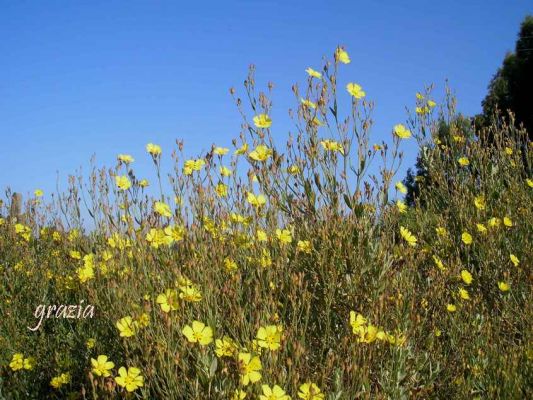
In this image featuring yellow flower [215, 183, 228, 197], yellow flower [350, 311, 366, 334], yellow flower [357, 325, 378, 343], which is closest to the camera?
yellow flower [357, 325, 378, 343]

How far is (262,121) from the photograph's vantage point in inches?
129

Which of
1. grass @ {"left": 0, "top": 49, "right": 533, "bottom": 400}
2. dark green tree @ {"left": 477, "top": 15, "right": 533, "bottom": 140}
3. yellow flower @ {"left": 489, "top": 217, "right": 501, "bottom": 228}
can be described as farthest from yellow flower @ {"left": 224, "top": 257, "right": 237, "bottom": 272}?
dark green tree @ {"left": 477, "top": 15, "right": 533, "bottom": 140}

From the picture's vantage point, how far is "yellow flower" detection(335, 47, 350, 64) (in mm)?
3162

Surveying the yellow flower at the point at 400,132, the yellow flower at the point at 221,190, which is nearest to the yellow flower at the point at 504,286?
the yellow flower at the point at 400,132

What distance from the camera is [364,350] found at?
2.16m

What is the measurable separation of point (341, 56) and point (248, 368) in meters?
2.01

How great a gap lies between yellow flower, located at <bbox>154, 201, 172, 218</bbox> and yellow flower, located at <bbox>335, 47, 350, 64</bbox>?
134 cm

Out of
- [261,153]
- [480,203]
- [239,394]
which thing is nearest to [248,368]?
[239,394]

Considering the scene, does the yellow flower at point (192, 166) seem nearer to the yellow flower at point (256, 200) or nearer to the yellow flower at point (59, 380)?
the yellow flower at point (256, 200)

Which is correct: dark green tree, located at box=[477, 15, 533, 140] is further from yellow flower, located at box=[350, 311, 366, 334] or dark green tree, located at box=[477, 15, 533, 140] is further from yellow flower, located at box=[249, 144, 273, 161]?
yellow flower, located at box=[350, 311, 366, 334]

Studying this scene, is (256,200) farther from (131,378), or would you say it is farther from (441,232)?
(441,232)

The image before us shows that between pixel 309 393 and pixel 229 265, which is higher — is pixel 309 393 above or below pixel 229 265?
below

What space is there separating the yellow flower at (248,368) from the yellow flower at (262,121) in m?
1.72

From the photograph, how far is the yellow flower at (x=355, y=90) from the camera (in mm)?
3234
